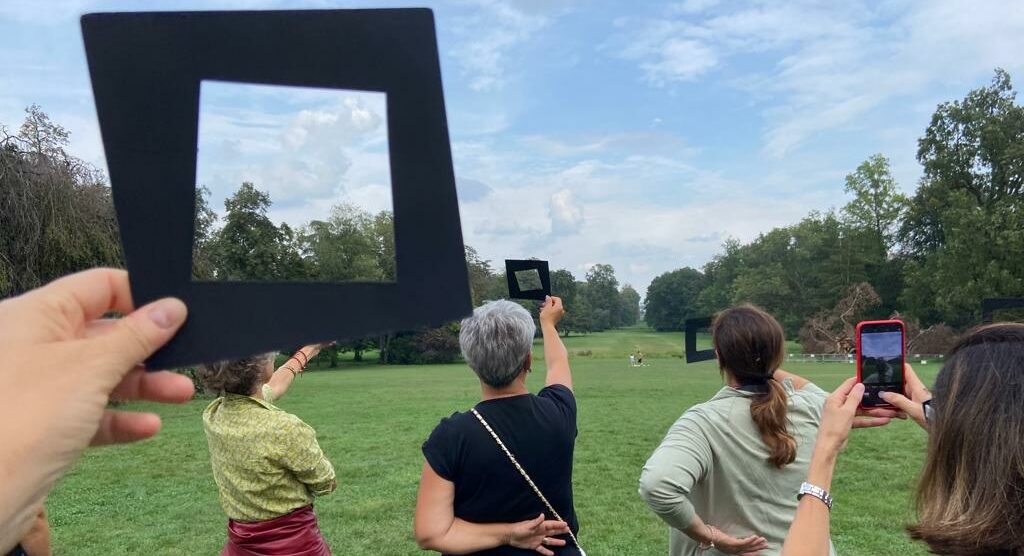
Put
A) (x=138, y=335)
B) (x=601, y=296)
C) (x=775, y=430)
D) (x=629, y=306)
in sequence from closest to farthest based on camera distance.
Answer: (x=138, y=335), (x=775, y=430), (x=601, y=296), (x=629, y=306)

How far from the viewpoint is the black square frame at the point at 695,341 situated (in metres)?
3.35

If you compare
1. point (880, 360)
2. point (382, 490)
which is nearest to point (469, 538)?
point (880, 360)

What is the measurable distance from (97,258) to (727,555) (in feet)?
61.9

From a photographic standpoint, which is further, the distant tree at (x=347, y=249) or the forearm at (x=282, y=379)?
the forearm at (x=282, y=379)

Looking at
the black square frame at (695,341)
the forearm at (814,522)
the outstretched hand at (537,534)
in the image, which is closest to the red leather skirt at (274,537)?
the outstretched hand at (537,534)

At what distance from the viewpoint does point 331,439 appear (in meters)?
14.3

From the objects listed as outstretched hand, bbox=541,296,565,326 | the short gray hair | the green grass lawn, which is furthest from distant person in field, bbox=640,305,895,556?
the green grass lawn

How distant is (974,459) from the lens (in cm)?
171

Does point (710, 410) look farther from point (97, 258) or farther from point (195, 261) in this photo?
point (97, 258)

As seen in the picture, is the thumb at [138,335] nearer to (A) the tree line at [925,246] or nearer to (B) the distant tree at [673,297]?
(A) the tree line at [925,246]

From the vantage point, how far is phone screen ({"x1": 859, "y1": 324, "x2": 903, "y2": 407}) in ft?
7.38

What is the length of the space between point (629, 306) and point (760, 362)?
129m

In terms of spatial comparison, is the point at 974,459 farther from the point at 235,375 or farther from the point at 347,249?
the point at 235,375

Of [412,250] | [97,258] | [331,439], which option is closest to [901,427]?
[331,439]
